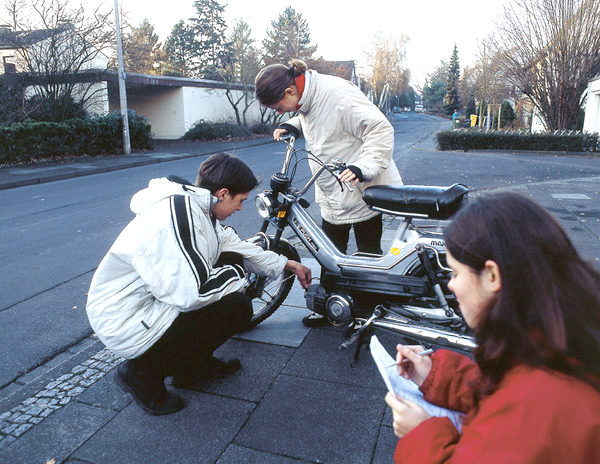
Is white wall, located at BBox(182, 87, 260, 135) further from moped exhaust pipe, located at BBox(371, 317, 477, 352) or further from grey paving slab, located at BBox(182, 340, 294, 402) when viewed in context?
moped exhaust pipe, located at BBox(371, 317, 477, 352)

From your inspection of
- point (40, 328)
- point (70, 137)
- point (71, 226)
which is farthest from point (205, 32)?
point (40, 328)

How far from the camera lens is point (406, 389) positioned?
1.49 metres

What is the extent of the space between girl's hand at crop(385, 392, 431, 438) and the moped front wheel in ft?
7.63

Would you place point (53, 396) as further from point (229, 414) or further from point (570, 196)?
point (570, 196)

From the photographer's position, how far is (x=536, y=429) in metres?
0.99

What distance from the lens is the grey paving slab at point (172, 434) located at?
228 centimetres

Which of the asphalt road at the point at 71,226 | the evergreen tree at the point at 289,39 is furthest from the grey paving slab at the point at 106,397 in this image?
the evergreen tree at the point at 289,39

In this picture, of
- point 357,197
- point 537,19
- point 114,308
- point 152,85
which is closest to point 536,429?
point 114,308

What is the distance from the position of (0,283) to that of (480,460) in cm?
518

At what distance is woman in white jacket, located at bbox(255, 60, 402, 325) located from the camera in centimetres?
321

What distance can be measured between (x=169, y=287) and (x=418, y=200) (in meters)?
1.52

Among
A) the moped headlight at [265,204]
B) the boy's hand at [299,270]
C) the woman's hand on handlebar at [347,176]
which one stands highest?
the woman's hand on handlebar at [347,176]

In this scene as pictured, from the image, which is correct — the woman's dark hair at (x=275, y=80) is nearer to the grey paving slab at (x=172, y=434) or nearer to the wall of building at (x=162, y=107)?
the grey paving slab at (x=172, y=434)

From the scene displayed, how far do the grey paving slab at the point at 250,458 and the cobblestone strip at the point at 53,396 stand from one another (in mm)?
1086
